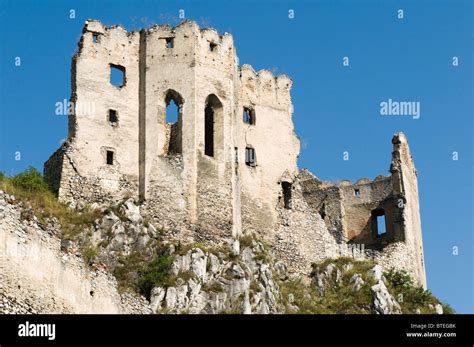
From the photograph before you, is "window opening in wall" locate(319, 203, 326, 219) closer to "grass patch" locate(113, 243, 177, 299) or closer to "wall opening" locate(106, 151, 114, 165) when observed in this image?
"wall opening" locate(106, 151, 114, 165)

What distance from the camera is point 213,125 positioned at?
4553 cm

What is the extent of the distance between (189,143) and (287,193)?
599 centimetres

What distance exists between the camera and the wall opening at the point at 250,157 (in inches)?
1857

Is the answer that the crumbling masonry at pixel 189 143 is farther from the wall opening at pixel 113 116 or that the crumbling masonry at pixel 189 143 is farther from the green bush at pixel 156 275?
the green bush at pixel 156 275

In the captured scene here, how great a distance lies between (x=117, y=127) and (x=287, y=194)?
8188 mm

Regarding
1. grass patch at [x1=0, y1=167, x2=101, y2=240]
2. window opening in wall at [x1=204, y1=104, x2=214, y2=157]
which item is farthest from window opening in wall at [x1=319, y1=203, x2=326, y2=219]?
grass patch at [x1=0, y1=167, x2=101, y2=240]

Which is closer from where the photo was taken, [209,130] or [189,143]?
[189,143]

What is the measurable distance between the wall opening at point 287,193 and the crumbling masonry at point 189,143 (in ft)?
0.17

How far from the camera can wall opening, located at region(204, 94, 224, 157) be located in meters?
45.2
